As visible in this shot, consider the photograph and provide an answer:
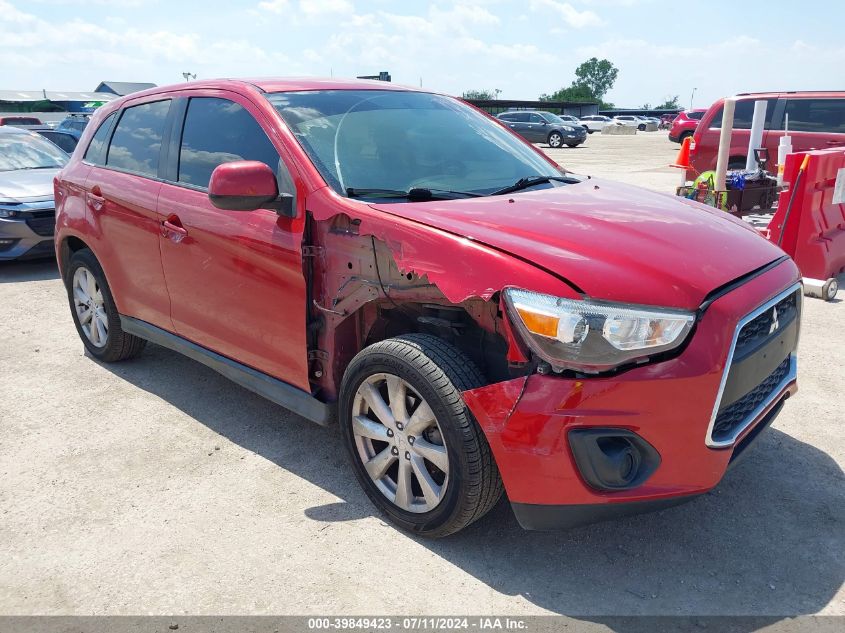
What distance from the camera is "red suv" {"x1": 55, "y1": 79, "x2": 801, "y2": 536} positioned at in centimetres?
231

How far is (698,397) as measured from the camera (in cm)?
231

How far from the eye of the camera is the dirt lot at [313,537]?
99.3 inches

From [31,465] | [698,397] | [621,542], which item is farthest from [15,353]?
[698,397]

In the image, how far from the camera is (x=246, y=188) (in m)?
2.97

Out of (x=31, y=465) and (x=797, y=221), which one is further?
(x=797, y=221)

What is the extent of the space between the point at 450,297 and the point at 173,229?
1893 mm

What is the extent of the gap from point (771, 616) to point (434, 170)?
88.6 inches

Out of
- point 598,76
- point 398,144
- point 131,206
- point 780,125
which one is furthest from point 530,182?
point 598,76

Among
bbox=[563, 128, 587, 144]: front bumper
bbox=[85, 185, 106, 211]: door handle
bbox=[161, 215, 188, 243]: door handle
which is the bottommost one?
bbox=[161, 215, 188, 243]: door handle

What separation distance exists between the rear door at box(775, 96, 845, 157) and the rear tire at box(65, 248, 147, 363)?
1013cm

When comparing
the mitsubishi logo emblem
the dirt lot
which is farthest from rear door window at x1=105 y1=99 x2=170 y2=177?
the mitsubishi logo emblem

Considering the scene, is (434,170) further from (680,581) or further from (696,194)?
(696,194)

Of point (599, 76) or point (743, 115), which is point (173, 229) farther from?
point (599, 76)

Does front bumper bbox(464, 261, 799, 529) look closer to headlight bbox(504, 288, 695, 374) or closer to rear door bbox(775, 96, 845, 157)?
headlight bbox(504, 288, 695, 374)
